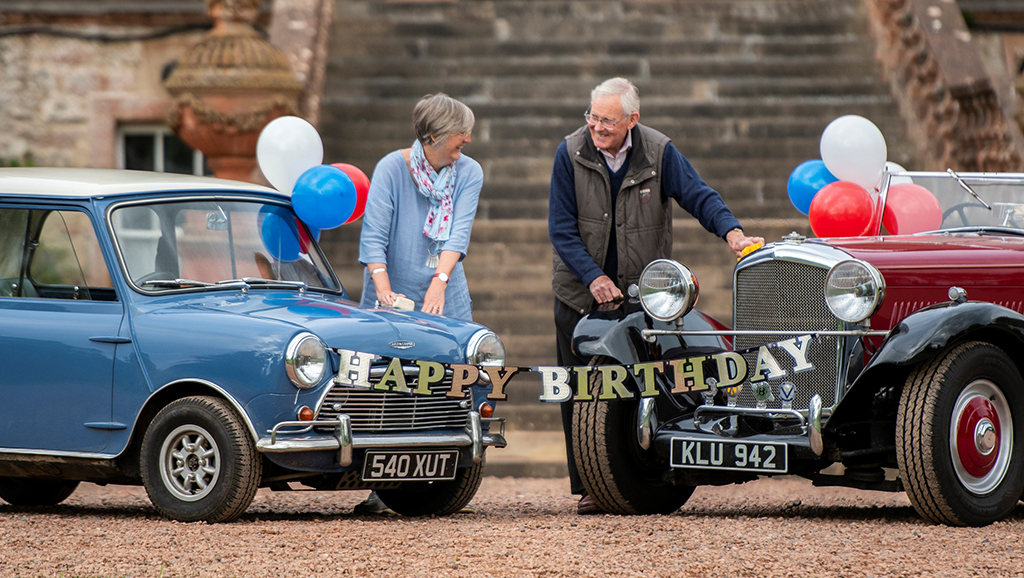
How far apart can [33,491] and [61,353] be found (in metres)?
1.23

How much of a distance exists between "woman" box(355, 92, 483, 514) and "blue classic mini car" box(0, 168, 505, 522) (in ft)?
0.98

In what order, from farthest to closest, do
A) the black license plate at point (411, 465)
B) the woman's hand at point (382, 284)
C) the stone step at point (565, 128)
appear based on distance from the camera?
the stone step at point (565, 128) → the woman's hand at point (382, 284) → the black license plate at point (411, 465)

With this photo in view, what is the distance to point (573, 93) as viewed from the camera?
1370 cm

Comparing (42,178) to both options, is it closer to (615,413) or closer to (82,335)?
(82,335)

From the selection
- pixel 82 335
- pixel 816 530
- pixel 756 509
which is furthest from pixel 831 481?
pixel 82 335

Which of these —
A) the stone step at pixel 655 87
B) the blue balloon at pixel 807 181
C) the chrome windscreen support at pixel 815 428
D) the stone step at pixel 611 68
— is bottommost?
the chrome windscreen support at pixel 815 428

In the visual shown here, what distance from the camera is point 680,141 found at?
Result: 42.3 ft

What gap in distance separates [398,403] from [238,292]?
0.96 meters

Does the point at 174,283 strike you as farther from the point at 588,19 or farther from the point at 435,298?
the point at 588,19

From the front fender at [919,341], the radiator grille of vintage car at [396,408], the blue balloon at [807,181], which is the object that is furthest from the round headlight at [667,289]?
the blue balloon at [807,181]

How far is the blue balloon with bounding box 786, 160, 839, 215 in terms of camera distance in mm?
7875

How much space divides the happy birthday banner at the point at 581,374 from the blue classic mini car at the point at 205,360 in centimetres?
2

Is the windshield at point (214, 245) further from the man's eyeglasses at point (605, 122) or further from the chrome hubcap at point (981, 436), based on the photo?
the chrome hubcap at point (981, 436)

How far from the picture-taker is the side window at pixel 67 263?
20.5ft
